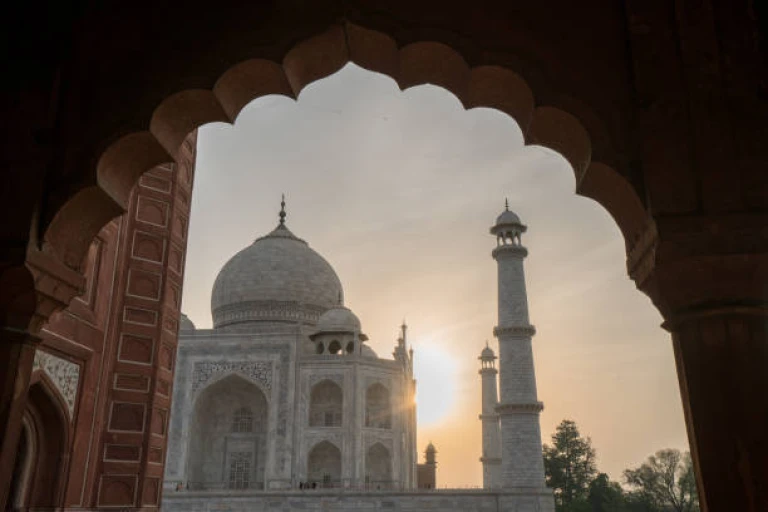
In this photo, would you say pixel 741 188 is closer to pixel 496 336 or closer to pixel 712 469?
pixel 712 469

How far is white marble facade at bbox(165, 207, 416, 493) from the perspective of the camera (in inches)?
945

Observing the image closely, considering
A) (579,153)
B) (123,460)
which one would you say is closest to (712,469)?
(579,153)

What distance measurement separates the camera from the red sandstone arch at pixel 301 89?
3314 millimetres

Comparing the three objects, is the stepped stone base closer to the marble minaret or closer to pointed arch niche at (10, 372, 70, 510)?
the marble minaret

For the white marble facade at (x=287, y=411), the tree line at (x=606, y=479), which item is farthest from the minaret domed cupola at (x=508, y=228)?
the tree line at (x=606, y=479)

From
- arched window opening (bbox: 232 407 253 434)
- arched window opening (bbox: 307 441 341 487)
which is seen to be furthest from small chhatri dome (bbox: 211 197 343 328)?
arched window opening (bbox: 307 441 341 487)

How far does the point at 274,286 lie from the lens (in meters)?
29.9

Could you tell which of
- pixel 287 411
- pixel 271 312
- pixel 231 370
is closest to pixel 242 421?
pixel 231 370

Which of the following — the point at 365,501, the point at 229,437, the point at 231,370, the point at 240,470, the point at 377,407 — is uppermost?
the point at 231,370

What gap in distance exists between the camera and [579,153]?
3371 mm

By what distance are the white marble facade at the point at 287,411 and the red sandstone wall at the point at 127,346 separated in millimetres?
16872

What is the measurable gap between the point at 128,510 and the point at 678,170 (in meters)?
6.12

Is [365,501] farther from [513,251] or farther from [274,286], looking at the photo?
[274,286]

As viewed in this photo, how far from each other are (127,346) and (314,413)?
18607mm
